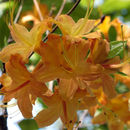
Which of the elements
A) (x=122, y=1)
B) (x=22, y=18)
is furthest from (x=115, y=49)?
(x=122, y=1)

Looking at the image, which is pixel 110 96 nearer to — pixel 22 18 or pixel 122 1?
pixel 22 18

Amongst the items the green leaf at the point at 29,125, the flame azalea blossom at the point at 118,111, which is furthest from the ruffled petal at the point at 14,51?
the green leaf at the point at 29,125

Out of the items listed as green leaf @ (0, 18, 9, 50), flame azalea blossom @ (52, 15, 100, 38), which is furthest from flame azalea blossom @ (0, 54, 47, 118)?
green leaf @ (0, 18, 9, 50)

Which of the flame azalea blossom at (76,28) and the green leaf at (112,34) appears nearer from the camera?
the flame azalea blossom at (76,28)

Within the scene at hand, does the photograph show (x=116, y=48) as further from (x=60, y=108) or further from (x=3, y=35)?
(x=3, y=35)

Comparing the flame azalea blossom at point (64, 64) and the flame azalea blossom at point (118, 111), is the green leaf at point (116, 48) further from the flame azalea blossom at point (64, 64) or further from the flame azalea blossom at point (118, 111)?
the flame azalea blossom at point (118, 111)

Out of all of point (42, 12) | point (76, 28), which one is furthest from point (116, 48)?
point (42, 12)
